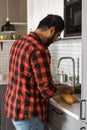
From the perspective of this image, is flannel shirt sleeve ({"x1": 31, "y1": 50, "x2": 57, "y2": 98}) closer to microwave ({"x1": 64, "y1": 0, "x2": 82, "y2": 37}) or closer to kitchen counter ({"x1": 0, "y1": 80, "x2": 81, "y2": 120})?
kitchen counter ({"x1": 0, "y1": 80, "x2": 81, "y2": 120})

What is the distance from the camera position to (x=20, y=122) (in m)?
1.92

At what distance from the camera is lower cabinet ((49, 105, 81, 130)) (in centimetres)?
182

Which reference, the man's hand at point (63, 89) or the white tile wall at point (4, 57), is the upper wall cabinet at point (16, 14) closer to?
the white tile wall at point (4, 57)

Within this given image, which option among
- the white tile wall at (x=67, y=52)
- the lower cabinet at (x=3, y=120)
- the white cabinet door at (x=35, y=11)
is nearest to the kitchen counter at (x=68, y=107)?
the white tile wall at (x=67, y=52)

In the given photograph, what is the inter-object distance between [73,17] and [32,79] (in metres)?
0.82

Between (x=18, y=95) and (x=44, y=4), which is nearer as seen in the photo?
(x=18, y=95)

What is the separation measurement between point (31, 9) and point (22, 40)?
5.33 ft

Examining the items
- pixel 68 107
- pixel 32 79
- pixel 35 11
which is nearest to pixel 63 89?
pixel 68 107

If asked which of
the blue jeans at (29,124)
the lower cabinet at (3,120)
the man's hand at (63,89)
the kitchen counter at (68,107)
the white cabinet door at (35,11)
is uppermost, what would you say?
the white cabinet door at (35,11)

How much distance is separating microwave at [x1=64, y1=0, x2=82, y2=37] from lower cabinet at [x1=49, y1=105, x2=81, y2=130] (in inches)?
26.9

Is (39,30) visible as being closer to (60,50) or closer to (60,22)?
(60,22)

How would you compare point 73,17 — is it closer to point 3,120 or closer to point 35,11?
point 35,11

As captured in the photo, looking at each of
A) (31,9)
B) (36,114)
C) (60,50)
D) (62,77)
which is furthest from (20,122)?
(31,9)

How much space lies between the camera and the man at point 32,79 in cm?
179
